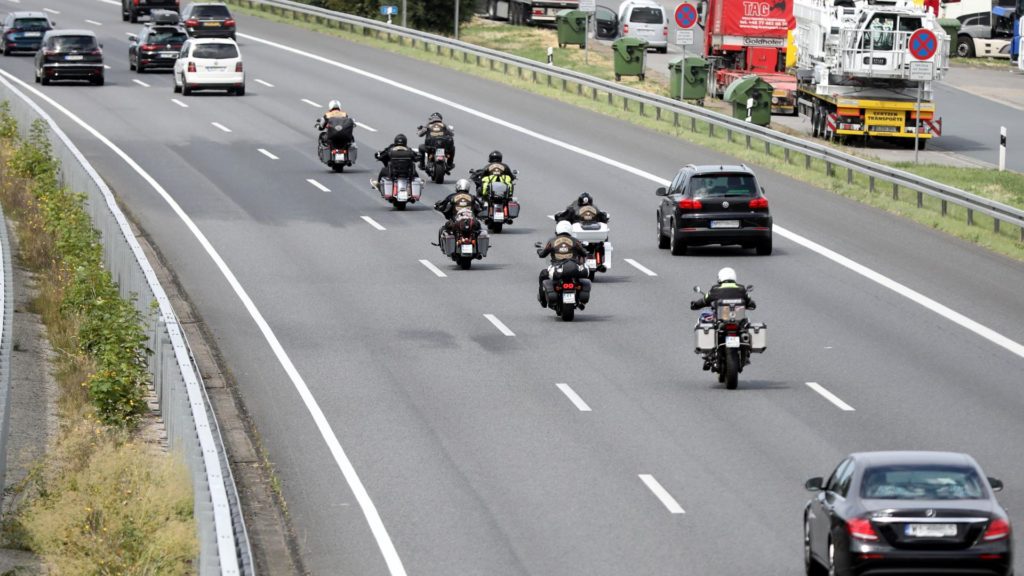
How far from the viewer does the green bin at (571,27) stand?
7612 cm

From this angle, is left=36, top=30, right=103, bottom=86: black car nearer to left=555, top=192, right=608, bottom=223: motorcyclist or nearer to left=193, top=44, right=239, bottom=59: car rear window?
left=193, top=44, right=239, bottom=59: car rear window

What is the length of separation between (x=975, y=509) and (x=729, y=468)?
5.80 metres

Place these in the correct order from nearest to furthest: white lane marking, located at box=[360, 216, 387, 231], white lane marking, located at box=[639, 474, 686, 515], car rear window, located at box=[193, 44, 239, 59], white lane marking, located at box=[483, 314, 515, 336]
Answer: white lane marking, located at box=[639, 474, 686, 515] < white lane marking, located at box=[483, 314, 515, 336] < white lane marking, located at box=[360, 216, 387, 231] < car rear window, located at box=[193, 44, 239, 59]

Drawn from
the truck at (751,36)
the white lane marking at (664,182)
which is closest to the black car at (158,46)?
the white lane marking at (664,182)

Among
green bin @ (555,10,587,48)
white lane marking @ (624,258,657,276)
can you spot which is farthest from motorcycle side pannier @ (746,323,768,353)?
green bin @ (555,10,587,48)

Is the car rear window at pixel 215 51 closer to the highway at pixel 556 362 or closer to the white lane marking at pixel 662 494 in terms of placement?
the highway at pixel 556 362

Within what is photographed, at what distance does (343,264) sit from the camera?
33375mm

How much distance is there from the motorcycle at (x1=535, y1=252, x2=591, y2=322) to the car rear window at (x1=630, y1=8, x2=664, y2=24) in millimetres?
52625

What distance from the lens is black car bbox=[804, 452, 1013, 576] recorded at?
13945 mm

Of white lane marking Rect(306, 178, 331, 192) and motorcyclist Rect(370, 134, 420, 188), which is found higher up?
motorcyclist Rect(370, 134, 420, 188)

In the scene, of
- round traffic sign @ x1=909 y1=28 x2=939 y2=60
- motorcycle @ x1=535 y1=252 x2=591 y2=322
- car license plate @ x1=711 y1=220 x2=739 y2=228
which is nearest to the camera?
motorcycle @ x1=535 y1=252 x2=591 y2=322

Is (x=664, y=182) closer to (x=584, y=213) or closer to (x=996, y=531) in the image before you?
(x=584, y=213)

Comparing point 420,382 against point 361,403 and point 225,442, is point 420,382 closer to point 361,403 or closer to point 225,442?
point 361,403

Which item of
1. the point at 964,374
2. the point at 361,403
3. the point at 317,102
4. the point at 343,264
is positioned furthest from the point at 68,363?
the point at 317,102
